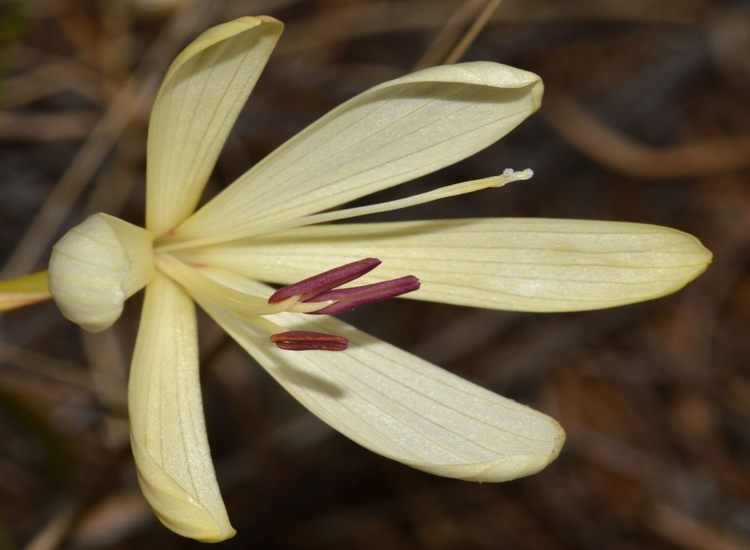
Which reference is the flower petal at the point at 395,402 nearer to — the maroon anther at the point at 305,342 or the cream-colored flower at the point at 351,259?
the cream-colored flower at the point at 351,259

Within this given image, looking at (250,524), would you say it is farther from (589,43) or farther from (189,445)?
(589,43)

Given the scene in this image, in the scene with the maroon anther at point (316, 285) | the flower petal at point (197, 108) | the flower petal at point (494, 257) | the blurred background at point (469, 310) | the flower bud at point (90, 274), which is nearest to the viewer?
the flower bud at point (90, 274)

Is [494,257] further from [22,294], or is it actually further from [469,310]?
[469,310]

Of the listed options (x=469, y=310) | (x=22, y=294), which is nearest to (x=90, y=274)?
(x=22, y=294)

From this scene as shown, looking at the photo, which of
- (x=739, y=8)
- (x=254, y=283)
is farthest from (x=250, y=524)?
(x=739, y=8)

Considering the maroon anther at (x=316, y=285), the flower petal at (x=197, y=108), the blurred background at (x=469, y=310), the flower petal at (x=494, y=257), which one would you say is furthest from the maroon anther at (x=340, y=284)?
the blurred background at (x=469, y=310)
